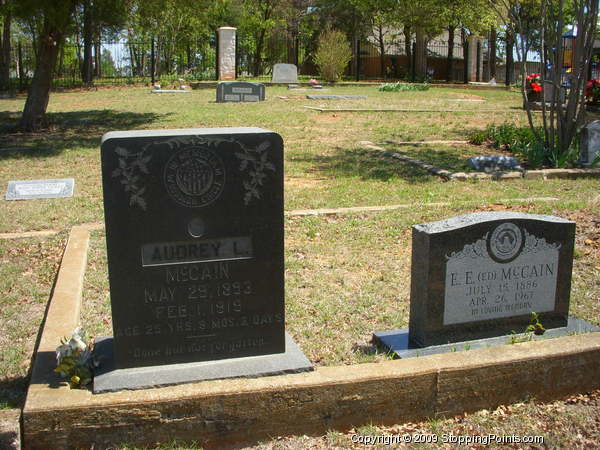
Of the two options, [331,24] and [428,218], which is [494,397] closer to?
[428,218]

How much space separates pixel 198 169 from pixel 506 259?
6.57 ft

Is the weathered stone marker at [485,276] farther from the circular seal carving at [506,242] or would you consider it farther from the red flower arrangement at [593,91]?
the red flower arrangement at [593,91]

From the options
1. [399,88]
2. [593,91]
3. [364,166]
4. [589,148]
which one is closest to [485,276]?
[364,166]

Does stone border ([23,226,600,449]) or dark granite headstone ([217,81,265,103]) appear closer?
stone border ([23,226,600,449])

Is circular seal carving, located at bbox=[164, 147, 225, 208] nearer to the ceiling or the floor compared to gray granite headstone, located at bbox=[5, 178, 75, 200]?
nearer to the ceiling

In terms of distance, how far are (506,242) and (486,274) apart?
229 millimetres

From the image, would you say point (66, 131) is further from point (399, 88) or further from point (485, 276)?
point (399, 88)

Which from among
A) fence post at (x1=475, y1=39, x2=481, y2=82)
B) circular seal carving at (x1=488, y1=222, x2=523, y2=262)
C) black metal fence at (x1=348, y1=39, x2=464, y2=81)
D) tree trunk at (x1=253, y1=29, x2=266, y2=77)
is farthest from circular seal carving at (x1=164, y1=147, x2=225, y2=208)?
Answer: fence post at (x1=475, y1=39, x2=481, y2=82)

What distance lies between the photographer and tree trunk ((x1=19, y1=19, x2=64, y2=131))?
15.2 metres

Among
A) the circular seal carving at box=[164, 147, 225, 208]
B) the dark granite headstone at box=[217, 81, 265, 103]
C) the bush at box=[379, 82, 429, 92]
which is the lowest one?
the circular seal carving at box=[164, 147, 225, 208]

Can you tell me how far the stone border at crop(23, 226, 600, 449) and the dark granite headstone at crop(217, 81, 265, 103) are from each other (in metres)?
18.0

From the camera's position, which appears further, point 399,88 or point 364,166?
point 399,88

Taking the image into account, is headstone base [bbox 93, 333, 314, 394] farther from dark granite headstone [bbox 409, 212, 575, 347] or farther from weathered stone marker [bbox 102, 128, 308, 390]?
dark granite headstone [bbox 409, 212, 575, 347]

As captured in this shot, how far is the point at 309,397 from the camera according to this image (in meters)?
3.58
